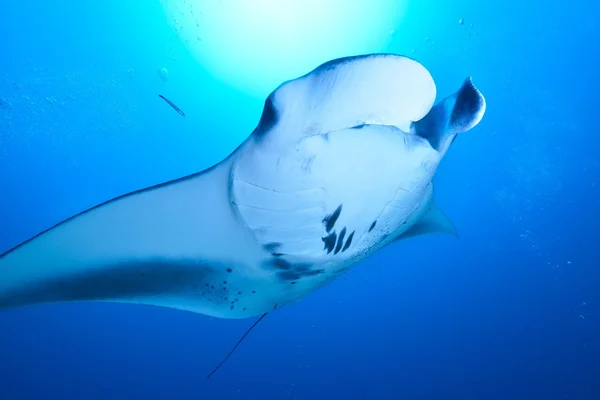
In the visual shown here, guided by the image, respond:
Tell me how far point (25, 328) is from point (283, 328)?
11.0 m

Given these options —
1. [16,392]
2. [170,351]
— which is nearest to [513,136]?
[170,351]

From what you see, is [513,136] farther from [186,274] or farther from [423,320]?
[423,320]

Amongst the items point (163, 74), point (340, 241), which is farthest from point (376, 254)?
point (340, 241)

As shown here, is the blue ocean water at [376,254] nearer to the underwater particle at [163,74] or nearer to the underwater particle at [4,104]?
the underwater particle at [163,74]

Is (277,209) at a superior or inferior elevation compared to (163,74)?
inferior

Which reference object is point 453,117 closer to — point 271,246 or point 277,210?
point 277,210

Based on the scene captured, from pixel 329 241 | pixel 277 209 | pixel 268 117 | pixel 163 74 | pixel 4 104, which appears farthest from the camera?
pixel 4 104

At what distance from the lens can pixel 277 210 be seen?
4.82 feet

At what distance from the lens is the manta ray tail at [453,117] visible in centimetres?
102

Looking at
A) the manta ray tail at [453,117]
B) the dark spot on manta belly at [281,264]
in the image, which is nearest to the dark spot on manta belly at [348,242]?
the dark spot on manta belly at [281,264]

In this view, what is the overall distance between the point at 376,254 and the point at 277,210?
11612mm

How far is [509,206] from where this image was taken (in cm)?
1005

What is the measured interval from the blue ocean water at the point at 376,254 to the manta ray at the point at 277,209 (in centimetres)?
83

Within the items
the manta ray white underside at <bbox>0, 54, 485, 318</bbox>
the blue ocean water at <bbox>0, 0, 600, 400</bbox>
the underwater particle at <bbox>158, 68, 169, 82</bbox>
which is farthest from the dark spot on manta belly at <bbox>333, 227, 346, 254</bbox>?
the underwater particle at <bbox>158, 68, 169, 82</bbox>
